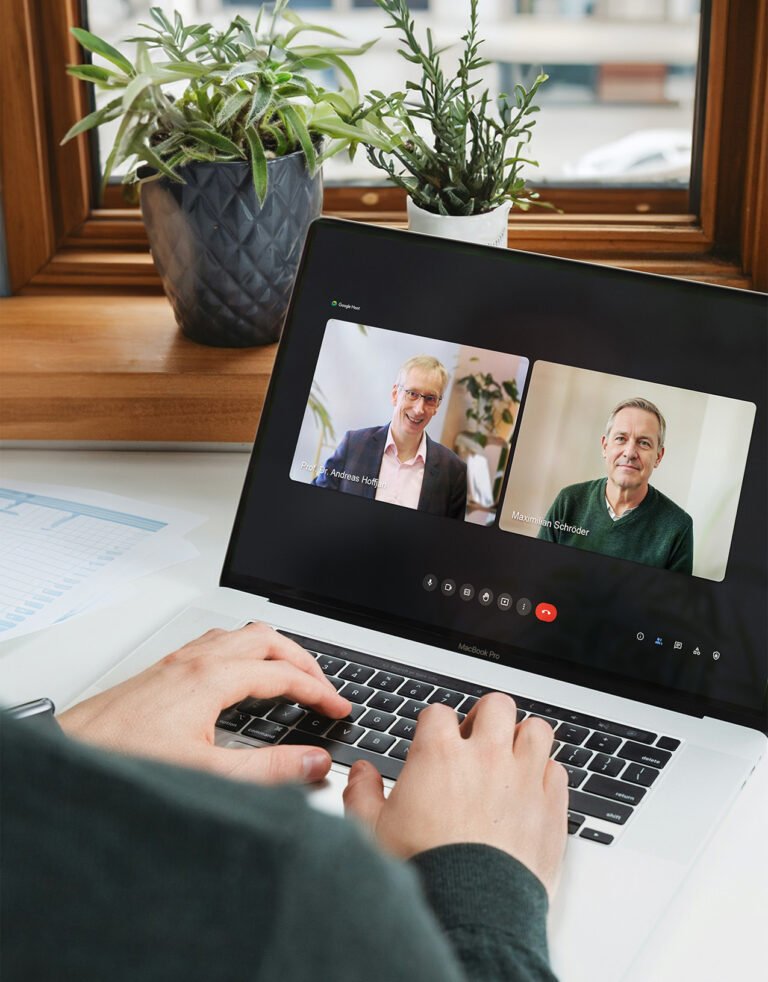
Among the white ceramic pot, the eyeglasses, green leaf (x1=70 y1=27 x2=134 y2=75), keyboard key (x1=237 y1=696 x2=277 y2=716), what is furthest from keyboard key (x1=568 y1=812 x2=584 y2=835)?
green leaf (x1=70 y1=27 x2=134 y2=75)

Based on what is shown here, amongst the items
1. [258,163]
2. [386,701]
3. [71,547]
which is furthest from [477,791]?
[258,163]

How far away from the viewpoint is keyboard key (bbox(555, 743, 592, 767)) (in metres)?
0.67

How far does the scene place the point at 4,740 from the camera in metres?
0.23

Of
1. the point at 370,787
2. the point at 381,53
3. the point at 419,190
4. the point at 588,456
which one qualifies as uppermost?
the point at 381,53

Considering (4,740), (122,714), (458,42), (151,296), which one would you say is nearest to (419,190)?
(458,42)

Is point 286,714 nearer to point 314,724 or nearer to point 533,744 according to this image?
point 314,724

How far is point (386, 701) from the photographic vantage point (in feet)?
2.36

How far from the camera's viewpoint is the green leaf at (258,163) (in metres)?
0.98

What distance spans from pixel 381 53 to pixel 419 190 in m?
0.29

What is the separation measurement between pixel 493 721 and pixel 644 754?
123mm

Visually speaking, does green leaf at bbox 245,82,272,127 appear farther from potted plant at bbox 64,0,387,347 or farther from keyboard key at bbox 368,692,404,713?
keyboard key at bbox 368,692,404,713

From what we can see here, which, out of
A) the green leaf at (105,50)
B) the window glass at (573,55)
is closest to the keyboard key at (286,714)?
the green leaf at (105,50)

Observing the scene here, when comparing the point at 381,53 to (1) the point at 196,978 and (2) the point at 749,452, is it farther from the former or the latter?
(1) the point at 196,978

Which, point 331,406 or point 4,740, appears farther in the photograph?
point 331,406
